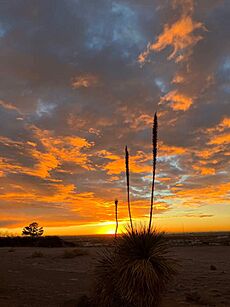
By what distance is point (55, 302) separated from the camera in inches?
454

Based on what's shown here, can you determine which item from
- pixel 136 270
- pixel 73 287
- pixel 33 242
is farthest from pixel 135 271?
pixel 33 242

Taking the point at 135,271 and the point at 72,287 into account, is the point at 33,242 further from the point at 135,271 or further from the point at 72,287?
the point at 135,271

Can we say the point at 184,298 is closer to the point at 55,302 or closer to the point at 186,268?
the point at 55,302

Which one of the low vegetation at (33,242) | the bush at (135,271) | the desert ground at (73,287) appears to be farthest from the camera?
the low vegetation at (33,242)

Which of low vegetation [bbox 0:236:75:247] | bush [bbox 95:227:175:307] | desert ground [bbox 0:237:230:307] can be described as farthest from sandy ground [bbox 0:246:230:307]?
low vegetation [bbox 0:236:75:247]

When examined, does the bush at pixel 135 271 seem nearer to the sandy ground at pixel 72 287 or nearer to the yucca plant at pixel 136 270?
the yucca plant at pixel 136 270

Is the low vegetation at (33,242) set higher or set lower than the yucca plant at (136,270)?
higher

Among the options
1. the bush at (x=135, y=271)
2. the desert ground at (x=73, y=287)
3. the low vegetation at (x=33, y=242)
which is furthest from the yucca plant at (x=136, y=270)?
the low vegetation at (x=33, y=242)

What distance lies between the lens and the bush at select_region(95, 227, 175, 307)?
899 centimetres

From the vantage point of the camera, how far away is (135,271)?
9.02 m

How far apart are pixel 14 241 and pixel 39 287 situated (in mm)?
38873

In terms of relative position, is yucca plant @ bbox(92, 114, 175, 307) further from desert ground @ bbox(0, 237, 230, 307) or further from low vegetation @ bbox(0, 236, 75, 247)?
low vegetation @ bbox(0, 236, 75, 247)

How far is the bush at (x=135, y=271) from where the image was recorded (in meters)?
8.99

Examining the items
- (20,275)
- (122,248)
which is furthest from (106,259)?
(20,275)
